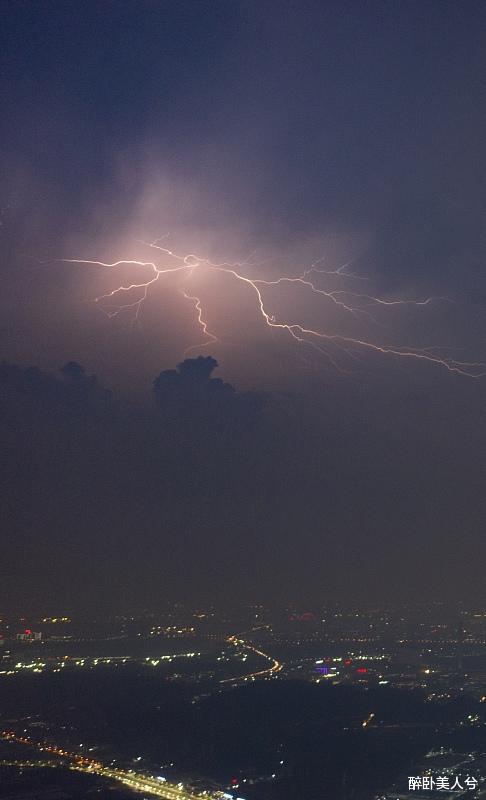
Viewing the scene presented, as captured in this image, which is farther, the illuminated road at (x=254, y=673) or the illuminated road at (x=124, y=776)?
the illuminated road at (x=254, y=673)

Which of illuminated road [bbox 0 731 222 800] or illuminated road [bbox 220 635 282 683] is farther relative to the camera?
illuminated road [bbox 220 635 282 683]

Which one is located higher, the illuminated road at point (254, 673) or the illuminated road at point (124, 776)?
the illuminated road at point (254, 673)

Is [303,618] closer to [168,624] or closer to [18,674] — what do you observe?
[168,624]

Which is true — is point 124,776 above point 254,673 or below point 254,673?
below

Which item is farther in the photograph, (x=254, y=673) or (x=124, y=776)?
(x=254, y=673)

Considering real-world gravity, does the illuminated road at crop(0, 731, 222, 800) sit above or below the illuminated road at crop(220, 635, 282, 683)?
below
